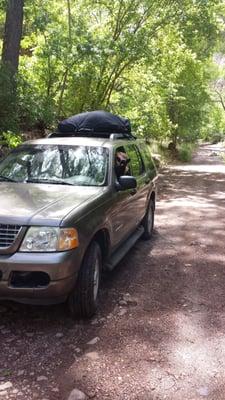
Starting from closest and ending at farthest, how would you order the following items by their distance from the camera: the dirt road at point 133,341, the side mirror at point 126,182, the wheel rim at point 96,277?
the dirt road at point 133,341, the wheel rim at point 96,277, the side mirror at point 126,182

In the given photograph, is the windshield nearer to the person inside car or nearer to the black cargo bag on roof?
the person inside car

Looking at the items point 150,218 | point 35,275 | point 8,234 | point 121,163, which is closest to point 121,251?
point 121,163

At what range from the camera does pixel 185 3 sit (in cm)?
1552

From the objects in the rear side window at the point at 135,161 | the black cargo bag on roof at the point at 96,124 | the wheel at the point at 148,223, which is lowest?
the wheel at the point at 148,223

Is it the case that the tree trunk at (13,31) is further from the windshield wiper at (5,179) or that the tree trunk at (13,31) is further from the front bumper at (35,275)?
the front bumper at (35,275)

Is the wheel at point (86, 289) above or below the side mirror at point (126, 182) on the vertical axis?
below

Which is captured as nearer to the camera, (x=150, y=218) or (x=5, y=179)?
(x=5, y=179)

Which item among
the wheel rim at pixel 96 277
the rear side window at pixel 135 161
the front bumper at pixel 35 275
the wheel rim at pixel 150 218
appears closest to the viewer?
the front bumper at pixel 35 275

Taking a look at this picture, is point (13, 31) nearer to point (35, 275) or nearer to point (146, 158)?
point (146, 158)

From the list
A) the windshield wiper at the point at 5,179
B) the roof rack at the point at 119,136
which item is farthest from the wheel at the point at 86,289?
the roof rack at the point at 119,136

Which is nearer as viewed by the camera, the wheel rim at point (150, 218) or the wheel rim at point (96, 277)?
the wheel rim at point (96, 277)

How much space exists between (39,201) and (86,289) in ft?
3.13

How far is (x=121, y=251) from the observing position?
580cm

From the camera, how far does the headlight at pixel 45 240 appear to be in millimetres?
3908
